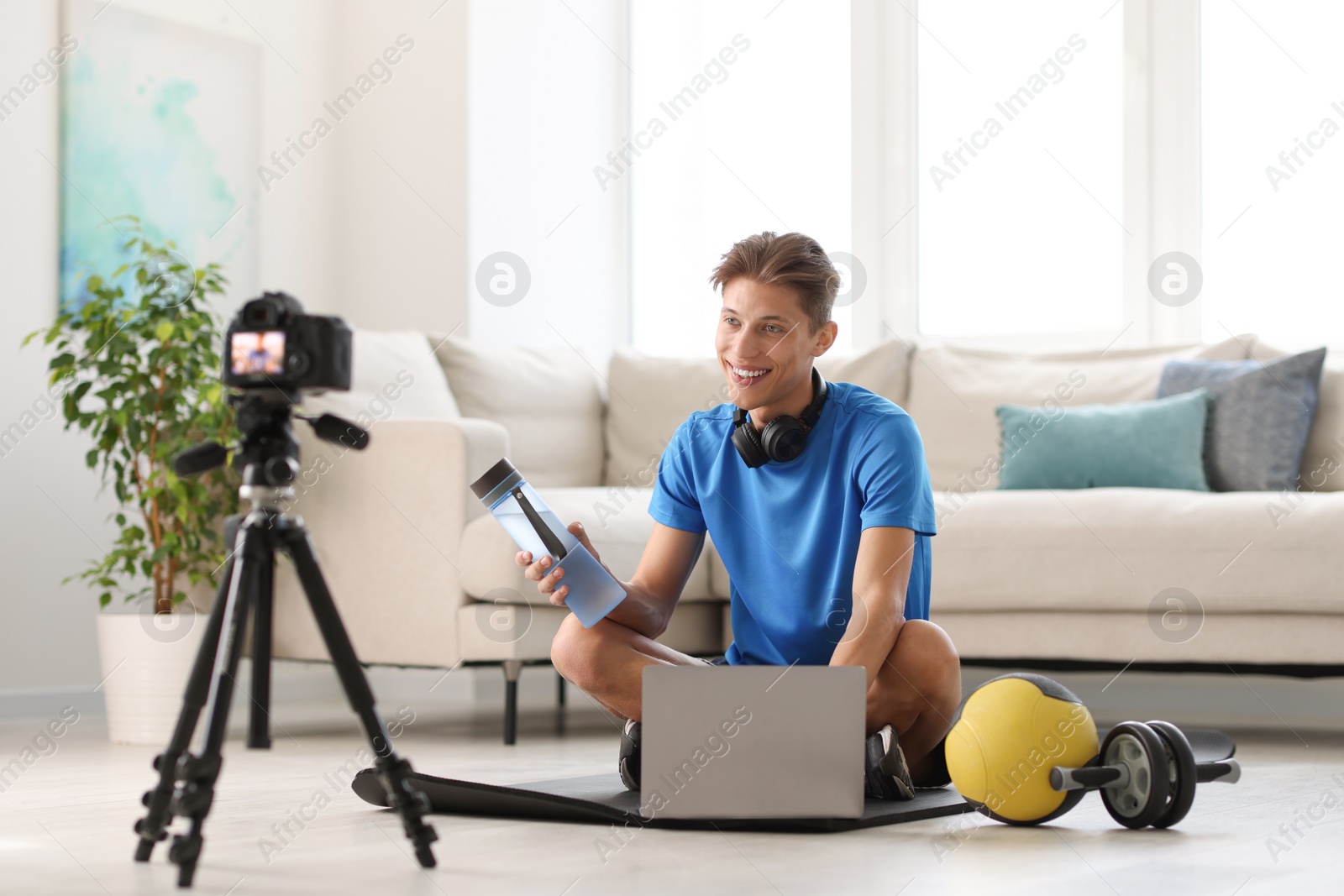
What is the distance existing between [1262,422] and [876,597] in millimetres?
1754

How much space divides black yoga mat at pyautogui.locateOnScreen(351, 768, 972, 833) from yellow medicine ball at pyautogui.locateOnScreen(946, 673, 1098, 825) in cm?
11

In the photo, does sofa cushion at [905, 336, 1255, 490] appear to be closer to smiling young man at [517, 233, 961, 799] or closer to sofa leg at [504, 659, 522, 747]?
sofa leg at [504, 659, 522, 747]

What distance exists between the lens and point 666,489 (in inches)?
86.6

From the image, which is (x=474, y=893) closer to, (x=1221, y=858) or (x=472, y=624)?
(x=1221, y=858)

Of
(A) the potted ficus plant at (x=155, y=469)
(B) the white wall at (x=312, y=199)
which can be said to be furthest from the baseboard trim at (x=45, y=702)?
(A) the potted ficus plant at (x=155, y=469)

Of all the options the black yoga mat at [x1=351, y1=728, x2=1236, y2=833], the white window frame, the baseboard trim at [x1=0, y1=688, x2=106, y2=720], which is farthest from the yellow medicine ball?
the baseboard trim at [x1=0, y1=688, x2=106, y2=720]

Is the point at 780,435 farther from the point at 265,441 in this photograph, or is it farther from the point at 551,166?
the point at 551,166

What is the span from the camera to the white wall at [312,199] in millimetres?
3586

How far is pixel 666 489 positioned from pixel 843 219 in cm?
248

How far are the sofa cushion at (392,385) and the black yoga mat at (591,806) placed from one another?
1.35 m

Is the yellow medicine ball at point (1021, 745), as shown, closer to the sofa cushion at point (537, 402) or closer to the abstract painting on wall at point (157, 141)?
the sofa cushion at point (537, 402)

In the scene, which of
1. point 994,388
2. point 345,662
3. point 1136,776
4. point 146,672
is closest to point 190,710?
point 345,662

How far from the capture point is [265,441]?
4.45 ft

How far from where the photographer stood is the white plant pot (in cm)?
303
